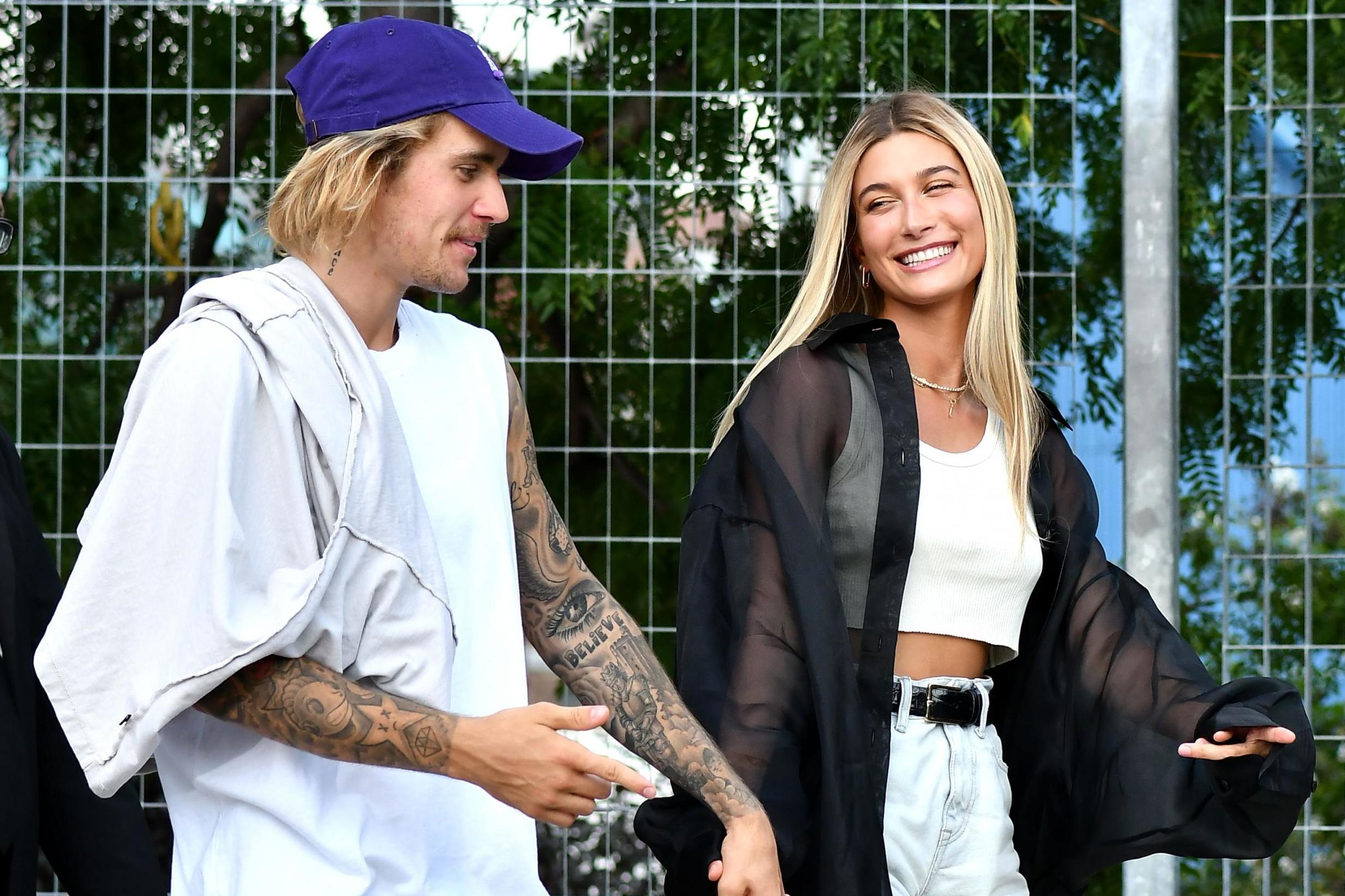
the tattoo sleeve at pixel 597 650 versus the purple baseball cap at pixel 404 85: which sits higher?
the purple baseball cap at pixel 404 85

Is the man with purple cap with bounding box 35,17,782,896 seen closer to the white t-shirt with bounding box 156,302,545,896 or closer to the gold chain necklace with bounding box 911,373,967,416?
the white t-shirt with bounding box 156,302,545,896

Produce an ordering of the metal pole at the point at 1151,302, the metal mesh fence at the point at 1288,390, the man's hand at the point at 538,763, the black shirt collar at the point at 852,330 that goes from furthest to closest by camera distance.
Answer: the metal mesh fence at the point at 1288,390
the metal pole at the point at 1151,302
the black shirt collar at the point at 852,330
the man's hand at the point at 538,763

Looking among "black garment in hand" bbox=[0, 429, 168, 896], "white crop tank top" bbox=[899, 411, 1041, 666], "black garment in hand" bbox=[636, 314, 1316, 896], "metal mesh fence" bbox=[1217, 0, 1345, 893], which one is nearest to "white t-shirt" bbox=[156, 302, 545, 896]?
"black garment in hand" bbox=[636, 314, 1316, 896]

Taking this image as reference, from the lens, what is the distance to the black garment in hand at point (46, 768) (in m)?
2.40

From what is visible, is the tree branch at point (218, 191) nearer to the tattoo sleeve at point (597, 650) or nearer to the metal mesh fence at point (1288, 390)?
the tattoo sleeve at point (597, 650)

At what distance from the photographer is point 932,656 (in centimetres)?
255

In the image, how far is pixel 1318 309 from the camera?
3908 millimetres

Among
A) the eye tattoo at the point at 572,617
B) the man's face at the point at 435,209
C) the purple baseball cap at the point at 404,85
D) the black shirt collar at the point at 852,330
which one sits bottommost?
the eye tattoo at the point at 572,617

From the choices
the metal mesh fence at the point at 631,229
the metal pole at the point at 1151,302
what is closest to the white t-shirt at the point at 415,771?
the metal mesh fence at the point at 631,229

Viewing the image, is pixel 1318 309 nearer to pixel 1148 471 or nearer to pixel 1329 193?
pixel 1329 193

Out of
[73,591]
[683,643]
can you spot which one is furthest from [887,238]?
[73,591]

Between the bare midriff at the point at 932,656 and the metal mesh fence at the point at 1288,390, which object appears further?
the metal mesh fence at the point at 1288,390

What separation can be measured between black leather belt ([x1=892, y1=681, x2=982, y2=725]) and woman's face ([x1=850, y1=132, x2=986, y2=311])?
668mm

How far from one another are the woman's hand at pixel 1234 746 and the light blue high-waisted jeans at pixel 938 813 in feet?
1.00
